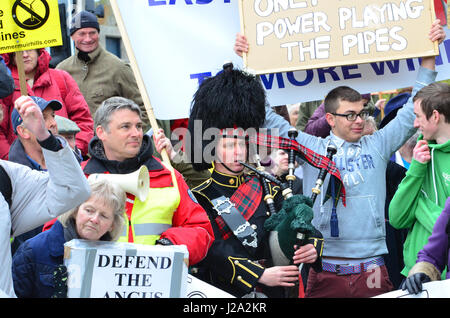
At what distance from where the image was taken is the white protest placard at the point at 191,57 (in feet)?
20.4

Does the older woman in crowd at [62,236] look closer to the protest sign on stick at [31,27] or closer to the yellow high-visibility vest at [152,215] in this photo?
the yellow high-visibility vest at [152,215]

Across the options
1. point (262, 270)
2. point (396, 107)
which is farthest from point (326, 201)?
point (396, 107)

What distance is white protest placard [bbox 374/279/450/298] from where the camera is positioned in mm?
4160

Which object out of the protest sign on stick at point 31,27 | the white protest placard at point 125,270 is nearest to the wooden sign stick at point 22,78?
the protest sign on stick at point 31,27

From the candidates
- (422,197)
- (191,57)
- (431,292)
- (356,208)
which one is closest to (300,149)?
(356,208)

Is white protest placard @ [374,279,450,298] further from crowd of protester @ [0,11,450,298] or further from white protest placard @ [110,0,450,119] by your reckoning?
white protest placard @ [110,0,450,119]

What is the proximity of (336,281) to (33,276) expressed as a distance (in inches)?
85.9

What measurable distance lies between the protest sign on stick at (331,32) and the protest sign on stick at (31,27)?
164cm

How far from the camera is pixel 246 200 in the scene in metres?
5.09

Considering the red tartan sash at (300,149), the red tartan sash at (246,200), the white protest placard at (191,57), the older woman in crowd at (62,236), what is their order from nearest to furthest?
the older woman in crowd at (62,236) → the red tartan sash at (246,200) → the red tartan sash at (300,149) → the white protest placard at (191,57)

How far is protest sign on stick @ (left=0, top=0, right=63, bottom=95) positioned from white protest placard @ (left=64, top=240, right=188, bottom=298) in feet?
4.40

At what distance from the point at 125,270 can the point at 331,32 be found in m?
2.77

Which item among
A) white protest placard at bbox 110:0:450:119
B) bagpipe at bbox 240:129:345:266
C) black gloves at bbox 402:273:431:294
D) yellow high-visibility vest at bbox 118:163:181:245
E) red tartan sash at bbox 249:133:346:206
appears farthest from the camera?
white protest placard at bbox 110:0:450:119

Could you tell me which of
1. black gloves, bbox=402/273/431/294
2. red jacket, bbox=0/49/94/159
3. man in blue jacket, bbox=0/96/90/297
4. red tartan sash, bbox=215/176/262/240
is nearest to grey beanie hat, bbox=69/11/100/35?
red jacket, bbox=0/49/94/159
